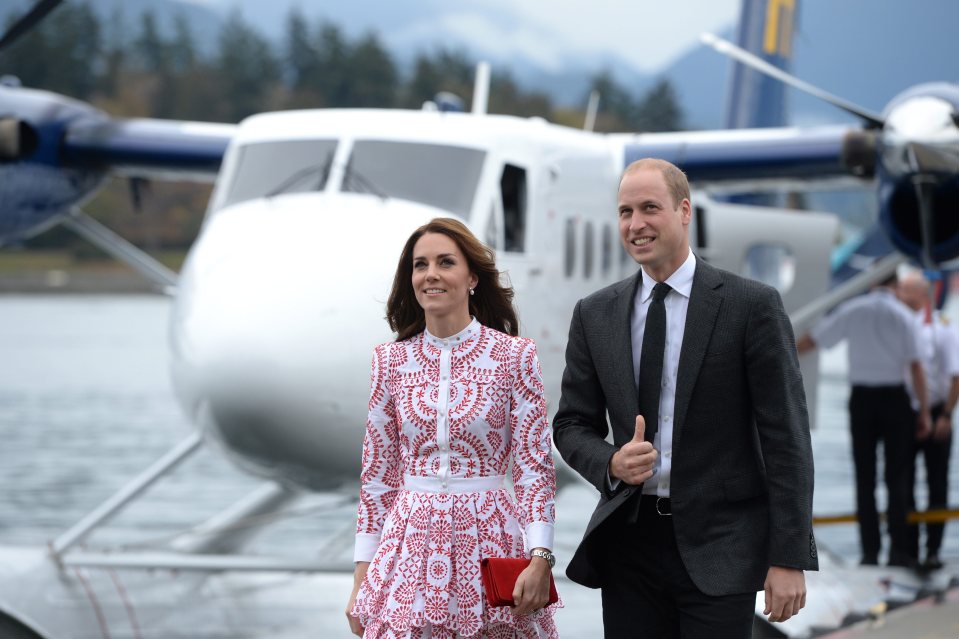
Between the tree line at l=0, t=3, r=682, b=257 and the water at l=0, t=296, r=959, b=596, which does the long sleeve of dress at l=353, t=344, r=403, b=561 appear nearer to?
the water at l=0, t=296, r=959, b=596

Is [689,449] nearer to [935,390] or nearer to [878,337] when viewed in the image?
[878,337]

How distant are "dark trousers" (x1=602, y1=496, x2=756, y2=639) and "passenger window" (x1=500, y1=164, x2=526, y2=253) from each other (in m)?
3.80

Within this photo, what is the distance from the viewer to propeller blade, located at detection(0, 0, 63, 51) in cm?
830

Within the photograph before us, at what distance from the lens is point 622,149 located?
8.27 meters

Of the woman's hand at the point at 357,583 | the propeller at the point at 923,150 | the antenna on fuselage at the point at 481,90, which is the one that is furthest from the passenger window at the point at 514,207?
the woman's hand at the point at 357,583

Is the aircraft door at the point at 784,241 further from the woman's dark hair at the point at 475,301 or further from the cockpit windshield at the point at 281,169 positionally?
the woman's dark hair at the point at 475,301

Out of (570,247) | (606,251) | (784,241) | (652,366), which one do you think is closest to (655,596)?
(652,366)

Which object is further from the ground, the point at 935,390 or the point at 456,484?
the point at 456,484

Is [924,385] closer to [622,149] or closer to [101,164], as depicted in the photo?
[622,149]

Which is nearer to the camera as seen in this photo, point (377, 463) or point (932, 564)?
point (377, 463)

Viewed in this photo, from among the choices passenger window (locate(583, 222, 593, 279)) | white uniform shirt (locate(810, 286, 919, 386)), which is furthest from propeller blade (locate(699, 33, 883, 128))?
passenger window (locate(583, 222, 593, 279))

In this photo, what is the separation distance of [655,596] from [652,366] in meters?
0.51

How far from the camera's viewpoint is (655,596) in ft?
10.0

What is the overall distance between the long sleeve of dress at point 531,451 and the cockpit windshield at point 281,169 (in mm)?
3309
